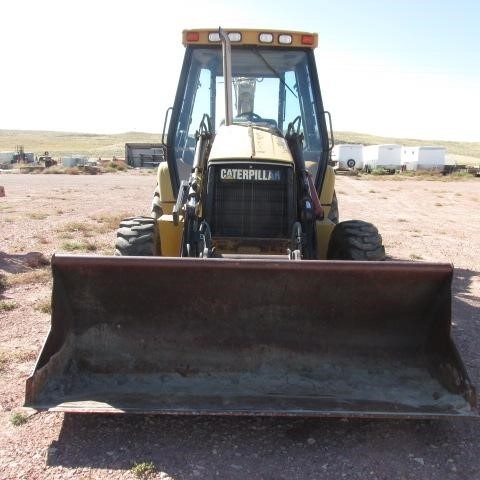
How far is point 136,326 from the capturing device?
4156 millimetres

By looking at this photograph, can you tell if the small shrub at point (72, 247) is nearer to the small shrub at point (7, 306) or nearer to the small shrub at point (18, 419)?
the small shrub at point (7, 306)

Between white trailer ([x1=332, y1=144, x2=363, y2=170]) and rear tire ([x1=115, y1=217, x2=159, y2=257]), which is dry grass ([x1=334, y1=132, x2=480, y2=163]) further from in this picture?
rear tire ([x1=115, y1=217, x2=159, y2=257])

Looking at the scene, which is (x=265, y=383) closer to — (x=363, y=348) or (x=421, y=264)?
(x=363, y=348)

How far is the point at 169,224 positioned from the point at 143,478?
A: 2786 mm

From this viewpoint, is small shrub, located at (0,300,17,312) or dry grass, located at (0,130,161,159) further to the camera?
dry grass, located at (0,130,161,159)

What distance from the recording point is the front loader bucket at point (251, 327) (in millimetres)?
3922

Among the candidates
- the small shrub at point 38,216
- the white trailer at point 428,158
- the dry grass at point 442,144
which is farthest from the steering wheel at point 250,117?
the dry grass at point 442,144

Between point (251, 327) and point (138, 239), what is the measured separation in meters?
1.72

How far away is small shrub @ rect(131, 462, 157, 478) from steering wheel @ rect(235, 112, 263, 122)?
13.7 feet

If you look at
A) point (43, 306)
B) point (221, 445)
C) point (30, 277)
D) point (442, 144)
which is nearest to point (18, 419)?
point (221, 445)

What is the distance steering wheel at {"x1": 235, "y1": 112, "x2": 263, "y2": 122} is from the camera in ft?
21.3

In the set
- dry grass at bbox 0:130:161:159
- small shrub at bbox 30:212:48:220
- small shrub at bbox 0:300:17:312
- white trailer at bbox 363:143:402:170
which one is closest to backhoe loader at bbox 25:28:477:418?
small shrub at bbox 0:300:17:312

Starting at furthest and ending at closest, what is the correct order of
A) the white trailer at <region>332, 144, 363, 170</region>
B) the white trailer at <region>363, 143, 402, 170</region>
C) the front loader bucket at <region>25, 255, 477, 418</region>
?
the white trailer at <region>332, 144, 363, 170</region>
the white trailer at <region>363, 143, 402, 170</region>
the front loader bucket at <region>25, 255, 477, 418</region>

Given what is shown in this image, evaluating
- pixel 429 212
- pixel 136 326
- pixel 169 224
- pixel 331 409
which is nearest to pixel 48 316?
pixel 169 224
